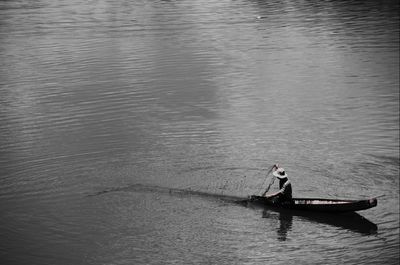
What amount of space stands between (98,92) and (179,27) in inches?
1397

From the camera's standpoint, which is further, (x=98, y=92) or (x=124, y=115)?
(x=98, y=92)

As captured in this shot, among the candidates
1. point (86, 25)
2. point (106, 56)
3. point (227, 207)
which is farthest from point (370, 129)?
point (86, 25)

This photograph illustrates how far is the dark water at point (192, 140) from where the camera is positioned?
3114 cm

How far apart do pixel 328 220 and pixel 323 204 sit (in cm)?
103

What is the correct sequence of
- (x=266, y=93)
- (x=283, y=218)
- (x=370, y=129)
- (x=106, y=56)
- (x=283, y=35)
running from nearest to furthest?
1. (x=283, y=218)
2. (x=370, y=129)
3. (x=266, y=93)
4. (x=106, y=56)
5. (x=283, y=35)

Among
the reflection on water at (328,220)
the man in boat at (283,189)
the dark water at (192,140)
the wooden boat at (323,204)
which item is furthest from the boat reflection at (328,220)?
the man in boat at (283,189)

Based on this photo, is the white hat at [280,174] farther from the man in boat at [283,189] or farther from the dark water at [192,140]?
the dark water at [192,140]

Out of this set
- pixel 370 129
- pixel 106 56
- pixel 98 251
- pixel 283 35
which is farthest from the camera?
pixel 283 35

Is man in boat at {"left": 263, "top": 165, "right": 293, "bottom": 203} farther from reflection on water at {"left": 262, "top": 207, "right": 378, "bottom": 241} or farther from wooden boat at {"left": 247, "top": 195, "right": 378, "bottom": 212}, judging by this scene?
reflection on water at {"left": 262, "top": 207, "right": 378, "bottom": 241}

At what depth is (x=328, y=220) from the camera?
106 ft

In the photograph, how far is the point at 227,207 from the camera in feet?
112

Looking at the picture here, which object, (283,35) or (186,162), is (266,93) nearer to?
(186,162)

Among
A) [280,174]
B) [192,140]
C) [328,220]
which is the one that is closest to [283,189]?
[280,174]

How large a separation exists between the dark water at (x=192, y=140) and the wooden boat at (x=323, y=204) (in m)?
0.74
